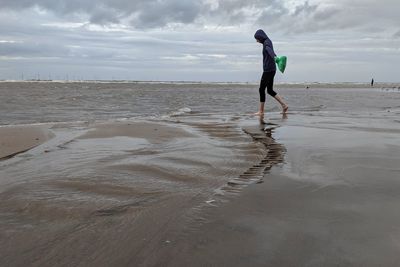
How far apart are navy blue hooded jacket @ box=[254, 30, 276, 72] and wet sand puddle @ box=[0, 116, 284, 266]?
5381 mm

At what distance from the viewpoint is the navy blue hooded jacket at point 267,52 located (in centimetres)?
1074

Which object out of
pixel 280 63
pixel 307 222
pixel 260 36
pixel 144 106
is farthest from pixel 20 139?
pixel 144 106

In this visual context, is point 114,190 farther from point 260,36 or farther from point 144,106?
point 144,106

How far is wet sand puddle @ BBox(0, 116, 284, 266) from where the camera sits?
2279 millimetres

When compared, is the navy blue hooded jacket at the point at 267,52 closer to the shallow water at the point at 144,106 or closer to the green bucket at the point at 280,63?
the green bucket at the point at 280,63

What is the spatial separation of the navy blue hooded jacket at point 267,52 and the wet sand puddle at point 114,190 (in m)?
5.38

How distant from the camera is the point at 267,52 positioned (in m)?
10.8

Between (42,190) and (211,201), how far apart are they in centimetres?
136

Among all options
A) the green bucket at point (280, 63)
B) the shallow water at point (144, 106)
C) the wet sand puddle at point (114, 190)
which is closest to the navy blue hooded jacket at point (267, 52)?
the green bucket at point (280, 63)

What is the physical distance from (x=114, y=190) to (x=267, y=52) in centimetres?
836

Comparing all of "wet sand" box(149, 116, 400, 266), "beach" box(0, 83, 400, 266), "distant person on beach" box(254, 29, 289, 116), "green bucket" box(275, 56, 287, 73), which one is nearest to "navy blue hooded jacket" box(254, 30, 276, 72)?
"distant person on beach" box(254, 29, 289, 116)

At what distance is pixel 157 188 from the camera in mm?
3355

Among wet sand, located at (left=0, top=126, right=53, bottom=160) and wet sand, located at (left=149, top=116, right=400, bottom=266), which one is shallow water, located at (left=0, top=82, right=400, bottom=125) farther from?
wet sand, located at (left=149, top=116, right=400, bottom=266)

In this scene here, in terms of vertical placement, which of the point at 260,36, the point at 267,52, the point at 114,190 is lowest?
the point at 114,190
